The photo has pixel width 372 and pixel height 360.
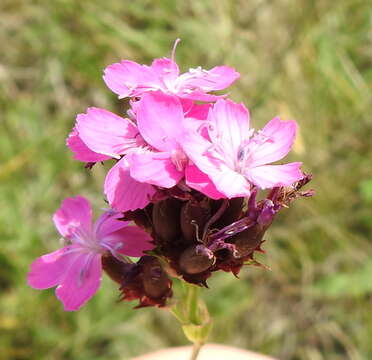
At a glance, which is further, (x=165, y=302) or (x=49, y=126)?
(x=49, y=126)

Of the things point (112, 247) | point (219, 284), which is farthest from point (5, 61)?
point (112, 247)

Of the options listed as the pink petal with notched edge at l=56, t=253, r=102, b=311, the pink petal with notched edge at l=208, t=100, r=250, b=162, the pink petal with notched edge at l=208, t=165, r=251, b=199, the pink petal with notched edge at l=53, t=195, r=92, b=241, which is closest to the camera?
the pink petal with notched edge at l=208, t=165, r=251, b=199

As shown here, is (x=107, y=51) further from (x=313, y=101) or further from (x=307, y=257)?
(x=307, y=257)

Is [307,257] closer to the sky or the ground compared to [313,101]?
closer to the ground

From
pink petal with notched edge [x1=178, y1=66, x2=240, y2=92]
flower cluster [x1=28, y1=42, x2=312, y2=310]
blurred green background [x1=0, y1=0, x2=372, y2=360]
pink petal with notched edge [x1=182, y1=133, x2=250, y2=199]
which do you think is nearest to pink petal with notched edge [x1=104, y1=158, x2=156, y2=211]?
flower cluster [x1=28, y1=42, x2=312, y2=310]

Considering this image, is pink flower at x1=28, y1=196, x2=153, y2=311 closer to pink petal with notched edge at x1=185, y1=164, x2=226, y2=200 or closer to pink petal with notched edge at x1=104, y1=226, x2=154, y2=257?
pink petal with notched edge at x1=104, y1=226, x2=154, y2=257

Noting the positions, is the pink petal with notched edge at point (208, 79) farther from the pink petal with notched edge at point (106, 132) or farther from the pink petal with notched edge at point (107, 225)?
the pink petal with notched edge at point (107, 225)

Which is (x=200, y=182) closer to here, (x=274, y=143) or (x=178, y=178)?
(x=178, y=178)

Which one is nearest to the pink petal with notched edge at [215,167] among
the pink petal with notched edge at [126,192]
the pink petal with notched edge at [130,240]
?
the pink petal with notched edge at [126,192]
